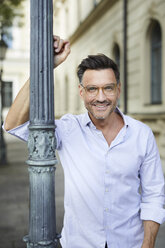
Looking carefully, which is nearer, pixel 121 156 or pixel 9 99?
pixel 121 156

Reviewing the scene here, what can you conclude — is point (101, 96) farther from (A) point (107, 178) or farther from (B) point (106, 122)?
(A) point (107, 178)

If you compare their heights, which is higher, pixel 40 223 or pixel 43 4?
pixel 43 4

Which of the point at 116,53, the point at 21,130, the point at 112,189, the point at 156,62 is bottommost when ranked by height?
the point at 112,189

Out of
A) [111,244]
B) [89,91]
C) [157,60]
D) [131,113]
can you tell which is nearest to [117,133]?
[89,91]

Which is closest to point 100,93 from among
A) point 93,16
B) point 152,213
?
point 152,213

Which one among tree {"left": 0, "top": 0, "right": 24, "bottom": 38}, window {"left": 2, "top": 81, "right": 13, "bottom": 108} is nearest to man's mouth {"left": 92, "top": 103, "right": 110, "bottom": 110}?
tree {"left": 0, "top": 0, "right": 24, "bottom": 38}

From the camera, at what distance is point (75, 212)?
183cm

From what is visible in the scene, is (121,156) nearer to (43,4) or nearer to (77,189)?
(77,189)

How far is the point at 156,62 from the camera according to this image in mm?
10484

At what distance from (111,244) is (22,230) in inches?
117

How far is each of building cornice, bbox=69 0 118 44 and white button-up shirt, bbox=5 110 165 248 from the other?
1206cm

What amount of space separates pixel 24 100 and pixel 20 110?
0.18 feet

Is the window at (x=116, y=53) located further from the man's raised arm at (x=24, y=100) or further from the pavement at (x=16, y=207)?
the man's raised arm at (x=24, y=100)

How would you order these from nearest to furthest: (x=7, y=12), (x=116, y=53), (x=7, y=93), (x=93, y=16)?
(x=116, y=53), (x=7, y=12), (x=93, y=16), (x=7, y=93)
